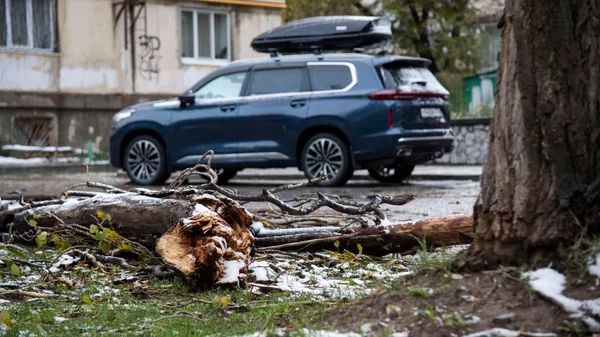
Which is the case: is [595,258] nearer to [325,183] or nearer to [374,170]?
[325,183]

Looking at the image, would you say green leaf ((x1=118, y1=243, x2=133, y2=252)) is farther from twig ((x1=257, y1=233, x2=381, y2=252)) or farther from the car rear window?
the car rear window

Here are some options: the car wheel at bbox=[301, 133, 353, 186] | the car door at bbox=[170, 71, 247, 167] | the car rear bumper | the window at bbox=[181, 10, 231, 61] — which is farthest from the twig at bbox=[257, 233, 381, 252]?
the window at bbox=[181, 10, 231, 61]

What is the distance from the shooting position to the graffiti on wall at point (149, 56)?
25.1 m

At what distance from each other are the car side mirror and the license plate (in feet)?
11.6

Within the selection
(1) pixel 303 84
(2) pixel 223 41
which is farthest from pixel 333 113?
(2) pixel 223 41

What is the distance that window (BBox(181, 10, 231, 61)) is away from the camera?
2630 cm

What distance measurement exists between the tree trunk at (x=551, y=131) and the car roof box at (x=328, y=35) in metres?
11.2

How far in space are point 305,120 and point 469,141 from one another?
8177mm

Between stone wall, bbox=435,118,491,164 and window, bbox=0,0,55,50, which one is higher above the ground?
window, bbox=0,0,55,50

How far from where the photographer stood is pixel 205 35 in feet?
87.7

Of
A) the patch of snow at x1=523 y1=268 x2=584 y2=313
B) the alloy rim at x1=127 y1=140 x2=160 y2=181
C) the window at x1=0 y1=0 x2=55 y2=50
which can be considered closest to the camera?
the patch of snow at x1=523 y1=268 x2=584 y2=313

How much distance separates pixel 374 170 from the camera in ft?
51.0

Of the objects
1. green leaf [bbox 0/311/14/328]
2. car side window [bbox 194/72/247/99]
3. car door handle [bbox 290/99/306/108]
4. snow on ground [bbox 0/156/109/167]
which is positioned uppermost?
car side window [bbox 194/72/247/99]

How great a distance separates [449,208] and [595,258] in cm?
665
